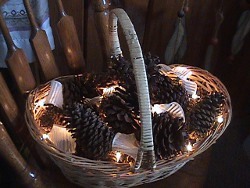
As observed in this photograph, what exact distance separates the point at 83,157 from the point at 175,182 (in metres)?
0.22

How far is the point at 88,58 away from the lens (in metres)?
1.09

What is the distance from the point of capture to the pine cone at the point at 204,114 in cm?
63

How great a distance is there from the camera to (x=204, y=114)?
2.08 feet

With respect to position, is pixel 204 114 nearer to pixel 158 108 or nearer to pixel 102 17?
pixel 158 108

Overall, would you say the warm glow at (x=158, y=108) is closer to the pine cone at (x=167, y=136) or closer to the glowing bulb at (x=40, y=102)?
the pine cone at (x=167, y=136)

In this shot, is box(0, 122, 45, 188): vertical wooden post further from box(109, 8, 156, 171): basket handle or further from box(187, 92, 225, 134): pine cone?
box(187, 92, 225, 134): pine cone

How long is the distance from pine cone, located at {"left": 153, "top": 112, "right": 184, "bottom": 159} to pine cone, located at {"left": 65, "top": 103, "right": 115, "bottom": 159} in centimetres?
8

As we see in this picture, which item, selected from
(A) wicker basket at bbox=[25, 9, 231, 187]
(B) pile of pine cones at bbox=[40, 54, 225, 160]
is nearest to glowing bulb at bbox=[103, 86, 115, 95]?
(B) pile of pine cones at bbox=[40, 54, 225, 160]

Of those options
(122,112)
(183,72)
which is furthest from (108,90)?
(183,72)

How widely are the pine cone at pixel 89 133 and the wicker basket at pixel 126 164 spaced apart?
22 millimetres

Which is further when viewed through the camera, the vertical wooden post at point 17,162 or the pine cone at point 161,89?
the pine cone at point 161,89

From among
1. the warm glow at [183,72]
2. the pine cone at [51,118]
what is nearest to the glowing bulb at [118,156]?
the pine cone at [51,118]

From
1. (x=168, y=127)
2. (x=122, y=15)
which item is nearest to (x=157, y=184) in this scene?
(x=168, y=127)

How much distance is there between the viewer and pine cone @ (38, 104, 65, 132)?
2.07 ft
